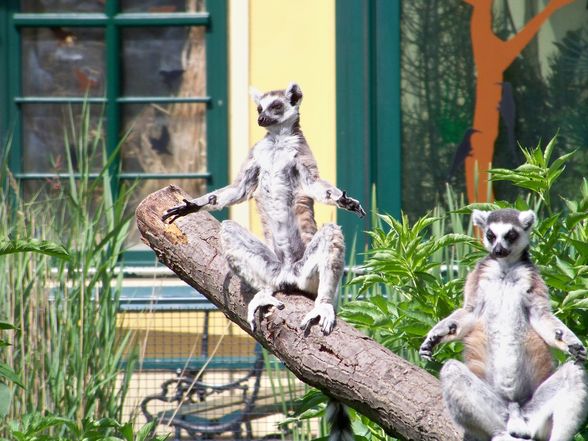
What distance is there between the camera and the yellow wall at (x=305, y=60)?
290 inches

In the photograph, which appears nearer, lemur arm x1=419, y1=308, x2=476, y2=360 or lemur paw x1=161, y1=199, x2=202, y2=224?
lemur arm x1=419, y1=308, x2=476, y2=360

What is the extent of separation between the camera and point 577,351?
377 centimetres

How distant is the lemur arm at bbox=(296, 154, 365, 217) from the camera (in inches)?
164

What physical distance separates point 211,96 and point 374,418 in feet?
12.2

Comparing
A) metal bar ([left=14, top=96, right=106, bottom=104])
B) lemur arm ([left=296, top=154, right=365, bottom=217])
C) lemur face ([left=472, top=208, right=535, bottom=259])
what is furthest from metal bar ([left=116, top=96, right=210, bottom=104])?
lemur face ([left=472, top=208, right=535, bottom=259])

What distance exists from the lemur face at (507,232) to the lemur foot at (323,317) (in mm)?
635

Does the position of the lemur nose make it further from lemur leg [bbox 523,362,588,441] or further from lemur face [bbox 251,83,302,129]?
lemur face [bbox 251,83,302,129]

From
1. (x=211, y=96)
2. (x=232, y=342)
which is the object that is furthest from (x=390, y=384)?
(x=211, y=96)

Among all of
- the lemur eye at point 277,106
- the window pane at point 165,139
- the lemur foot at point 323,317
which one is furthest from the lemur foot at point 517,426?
the window pane at point 165,139

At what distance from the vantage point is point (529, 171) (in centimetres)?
454

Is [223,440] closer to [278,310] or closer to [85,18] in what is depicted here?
[278,310]

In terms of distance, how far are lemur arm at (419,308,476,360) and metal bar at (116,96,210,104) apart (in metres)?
3.79

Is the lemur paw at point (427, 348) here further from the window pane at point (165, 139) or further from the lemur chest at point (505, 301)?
the window pane at point (165, 139)

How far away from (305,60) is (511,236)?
11.7ft
